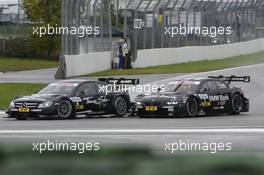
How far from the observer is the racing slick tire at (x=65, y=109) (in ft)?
67.5

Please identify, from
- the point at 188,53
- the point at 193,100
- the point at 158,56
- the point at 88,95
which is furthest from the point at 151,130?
the point at 188,53

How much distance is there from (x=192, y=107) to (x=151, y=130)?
5.77 meters

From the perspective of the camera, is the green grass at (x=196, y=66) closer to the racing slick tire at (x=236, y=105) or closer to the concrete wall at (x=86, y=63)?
the concrete wall at (x=86, y=63)

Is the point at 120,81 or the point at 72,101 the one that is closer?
the point at 72,101

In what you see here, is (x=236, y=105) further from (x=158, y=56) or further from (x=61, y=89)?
(x=158, y=56)

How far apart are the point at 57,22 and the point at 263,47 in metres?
15.7

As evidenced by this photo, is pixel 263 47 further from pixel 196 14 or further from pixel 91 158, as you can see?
pixel 91 158

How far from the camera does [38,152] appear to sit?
669 cm

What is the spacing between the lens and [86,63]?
37969 millimetres

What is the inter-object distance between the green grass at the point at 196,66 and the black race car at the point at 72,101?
15579 mm

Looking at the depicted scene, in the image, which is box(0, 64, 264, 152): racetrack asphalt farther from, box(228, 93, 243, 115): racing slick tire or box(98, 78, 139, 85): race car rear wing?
box(98, 78, 139, 85): race car rear wing

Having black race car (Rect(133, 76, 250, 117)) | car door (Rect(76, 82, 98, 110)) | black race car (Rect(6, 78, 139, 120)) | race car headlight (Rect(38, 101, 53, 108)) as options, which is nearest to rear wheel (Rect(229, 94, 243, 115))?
black race car (Rect(133, 76, 250, 117))

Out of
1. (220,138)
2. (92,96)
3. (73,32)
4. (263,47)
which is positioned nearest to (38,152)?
(220,138)

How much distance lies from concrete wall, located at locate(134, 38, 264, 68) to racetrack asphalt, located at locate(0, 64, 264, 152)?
15937mm
